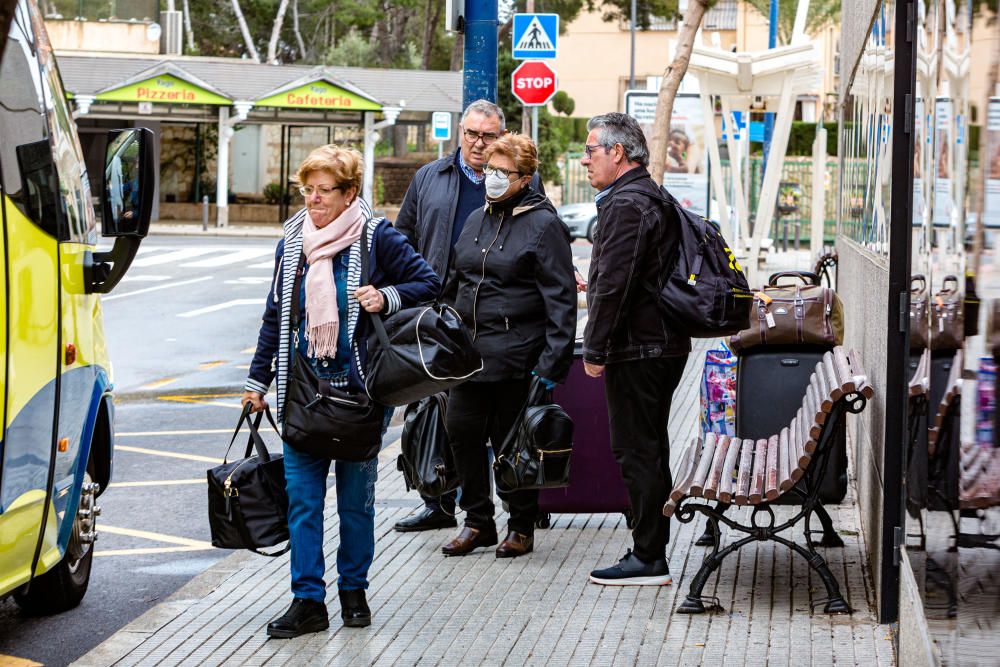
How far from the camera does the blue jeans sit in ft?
18.3

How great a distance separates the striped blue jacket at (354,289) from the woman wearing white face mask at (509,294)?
834mm

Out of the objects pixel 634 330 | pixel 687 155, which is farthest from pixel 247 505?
pixel 687 155

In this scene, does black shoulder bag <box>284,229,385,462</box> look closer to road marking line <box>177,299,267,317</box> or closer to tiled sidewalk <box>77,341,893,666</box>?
tiled sidewalk <box>77,341,893,666</box>

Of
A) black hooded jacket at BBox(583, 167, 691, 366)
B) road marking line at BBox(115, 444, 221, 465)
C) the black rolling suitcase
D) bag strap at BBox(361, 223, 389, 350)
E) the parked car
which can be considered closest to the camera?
bag strap at BBox(361, 223, 389, 350)

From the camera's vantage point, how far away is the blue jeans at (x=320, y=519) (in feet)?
18.3

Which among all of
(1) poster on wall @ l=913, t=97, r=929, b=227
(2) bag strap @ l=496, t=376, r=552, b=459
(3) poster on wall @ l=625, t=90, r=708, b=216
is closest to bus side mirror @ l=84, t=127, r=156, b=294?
(2) bag strap @ l=496, t=376, r=552, b=459

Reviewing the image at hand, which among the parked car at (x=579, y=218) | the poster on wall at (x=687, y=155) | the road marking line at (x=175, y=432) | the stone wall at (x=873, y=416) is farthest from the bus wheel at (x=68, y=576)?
the parked car at (x=579, y=218)

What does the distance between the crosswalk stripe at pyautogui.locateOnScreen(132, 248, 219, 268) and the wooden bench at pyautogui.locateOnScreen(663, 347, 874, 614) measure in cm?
2182

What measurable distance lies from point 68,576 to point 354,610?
4.27ft

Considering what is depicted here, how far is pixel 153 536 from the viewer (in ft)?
25.3

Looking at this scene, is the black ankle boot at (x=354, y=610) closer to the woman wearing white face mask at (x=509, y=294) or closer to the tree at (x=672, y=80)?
the woman wearing white face mask at (x=509, y=294)

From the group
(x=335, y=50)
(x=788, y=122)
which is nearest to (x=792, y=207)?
(x=788, y=122)

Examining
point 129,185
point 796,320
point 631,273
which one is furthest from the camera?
point 796,320

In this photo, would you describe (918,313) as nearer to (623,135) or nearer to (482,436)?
(623,135)
